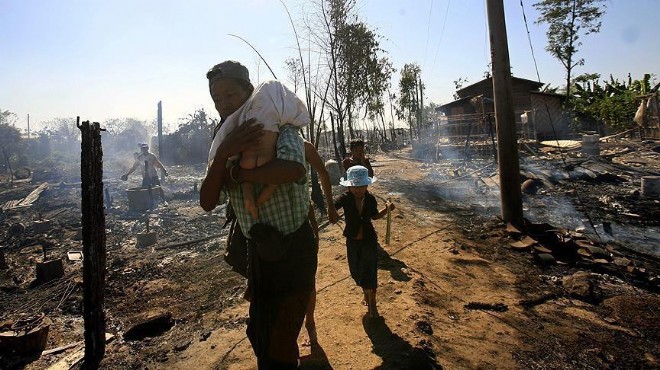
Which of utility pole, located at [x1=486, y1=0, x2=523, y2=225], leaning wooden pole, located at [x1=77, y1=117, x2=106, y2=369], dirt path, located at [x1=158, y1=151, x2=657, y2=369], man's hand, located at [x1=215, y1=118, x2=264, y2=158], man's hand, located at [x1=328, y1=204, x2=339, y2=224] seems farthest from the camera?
utility pole, located at [x1=486, y1=0, x2=523, y2=225]

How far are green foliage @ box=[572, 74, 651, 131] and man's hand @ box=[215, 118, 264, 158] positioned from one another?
2159cm

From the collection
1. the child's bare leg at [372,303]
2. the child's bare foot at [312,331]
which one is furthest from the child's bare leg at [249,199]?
the child's bare leg at [372,303]

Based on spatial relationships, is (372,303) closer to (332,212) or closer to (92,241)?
(332,212)

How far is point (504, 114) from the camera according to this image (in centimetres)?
631

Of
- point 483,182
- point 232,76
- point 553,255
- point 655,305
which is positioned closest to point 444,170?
point 483,182

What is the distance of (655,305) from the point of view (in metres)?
4.03

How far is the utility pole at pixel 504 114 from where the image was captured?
20.2 ft

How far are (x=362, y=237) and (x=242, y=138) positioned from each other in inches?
88.9

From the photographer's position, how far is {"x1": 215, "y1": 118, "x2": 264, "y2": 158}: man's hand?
1413 mm

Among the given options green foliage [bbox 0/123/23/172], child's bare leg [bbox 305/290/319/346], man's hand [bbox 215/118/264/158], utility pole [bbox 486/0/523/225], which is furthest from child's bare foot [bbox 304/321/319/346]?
green foliage [bbox 0/123/23/172]

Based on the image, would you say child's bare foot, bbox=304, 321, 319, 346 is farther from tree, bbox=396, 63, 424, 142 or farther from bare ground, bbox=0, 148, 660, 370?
tree, bbox=396, 63, 424, 142

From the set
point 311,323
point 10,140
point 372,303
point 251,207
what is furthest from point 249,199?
point 10,140

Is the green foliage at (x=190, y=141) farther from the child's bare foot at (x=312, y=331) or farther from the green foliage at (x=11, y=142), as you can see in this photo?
the child's bare foot at (x=312, y=331)

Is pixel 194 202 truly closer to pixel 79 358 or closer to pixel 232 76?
pixel 79 358
